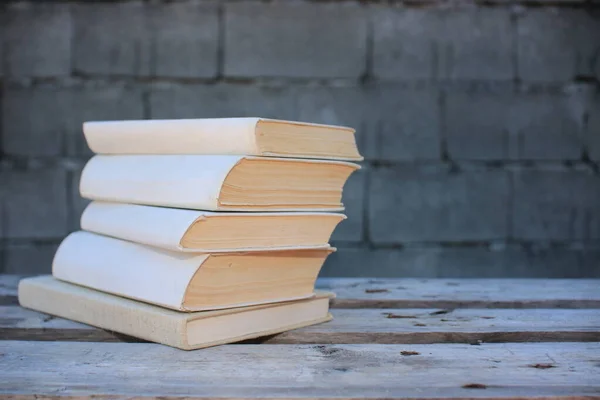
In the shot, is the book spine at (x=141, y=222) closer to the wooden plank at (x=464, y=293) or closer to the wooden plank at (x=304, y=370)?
the wooden plank at (x=304, y=370)

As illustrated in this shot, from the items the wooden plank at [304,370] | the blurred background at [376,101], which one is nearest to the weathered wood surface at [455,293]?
the wooden plank at [304,370]

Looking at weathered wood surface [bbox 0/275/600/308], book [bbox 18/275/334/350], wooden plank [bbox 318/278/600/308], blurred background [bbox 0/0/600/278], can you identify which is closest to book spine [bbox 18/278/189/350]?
book [bbox 18/275/334/350]

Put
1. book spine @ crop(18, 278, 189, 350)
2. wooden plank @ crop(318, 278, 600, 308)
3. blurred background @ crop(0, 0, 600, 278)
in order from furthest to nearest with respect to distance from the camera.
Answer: blurred background @ crop(0, 0, 600, 278)
wooden plank @ crop(318, 278, 600, 308)
book spine @ crop(18, 278, 189, 350)

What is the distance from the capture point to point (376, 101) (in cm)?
183

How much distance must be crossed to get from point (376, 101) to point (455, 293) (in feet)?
2.72

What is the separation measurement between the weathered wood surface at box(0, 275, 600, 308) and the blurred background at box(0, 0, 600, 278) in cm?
59

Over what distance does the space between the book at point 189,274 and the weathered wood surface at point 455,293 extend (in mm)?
165

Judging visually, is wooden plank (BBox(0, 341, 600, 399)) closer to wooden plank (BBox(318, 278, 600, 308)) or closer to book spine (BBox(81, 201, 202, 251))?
book spine (BBox(81, 201, 202, 251))

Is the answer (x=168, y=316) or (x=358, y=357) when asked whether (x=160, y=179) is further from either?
(x=358, y=357)

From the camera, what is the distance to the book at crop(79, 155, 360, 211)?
77 cm

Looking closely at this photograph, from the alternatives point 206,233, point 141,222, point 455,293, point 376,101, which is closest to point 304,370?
point 206,233

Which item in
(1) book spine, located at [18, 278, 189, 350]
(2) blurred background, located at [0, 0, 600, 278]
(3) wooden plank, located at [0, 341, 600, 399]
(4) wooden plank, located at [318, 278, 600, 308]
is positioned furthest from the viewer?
(2) blurred background, located at [0, 0, 600, 278]

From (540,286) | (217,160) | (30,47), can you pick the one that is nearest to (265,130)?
(217,160)

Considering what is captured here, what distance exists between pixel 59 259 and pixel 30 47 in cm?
104
